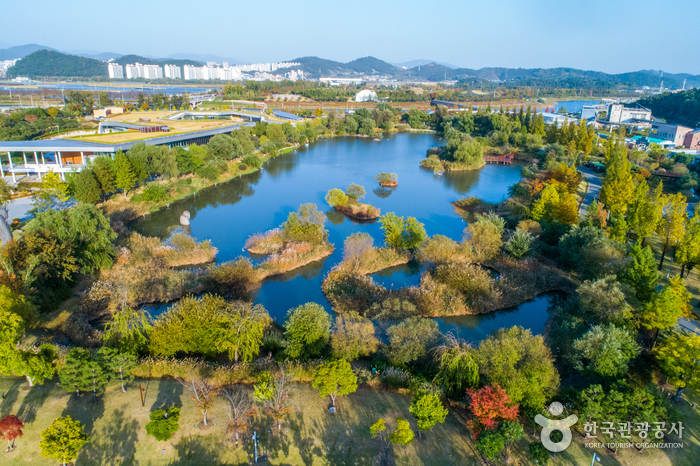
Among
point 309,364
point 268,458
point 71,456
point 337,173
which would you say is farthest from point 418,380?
point 337,173

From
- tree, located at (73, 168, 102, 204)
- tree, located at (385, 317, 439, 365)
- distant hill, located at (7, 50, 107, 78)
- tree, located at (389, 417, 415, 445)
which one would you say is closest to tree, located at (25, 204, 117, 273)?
tree, located at (73, 168, 102, 204)

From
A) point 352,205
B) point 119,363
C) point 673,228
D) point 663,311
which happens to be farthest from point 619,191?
point 119,363

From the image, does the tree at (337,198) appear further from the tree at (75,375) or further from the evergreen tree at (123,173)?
the tree at (75,375)

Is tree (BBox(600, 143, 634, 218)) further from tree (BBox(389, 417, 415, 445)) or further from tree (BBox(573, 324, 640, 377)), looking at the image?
tree (BBox(389, 417, 415, 445))

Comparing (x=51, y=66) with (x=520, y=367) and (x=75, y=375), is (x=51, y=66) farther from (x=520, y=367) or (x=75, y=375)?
(x=520, y=367)

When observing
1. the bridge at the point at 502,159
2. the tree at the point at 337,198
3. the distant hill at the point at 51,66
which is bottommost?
the tree at the point at 337,198

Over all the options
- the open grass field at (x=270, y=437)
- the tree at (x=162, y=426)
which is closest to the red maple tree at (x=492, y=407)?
the open grass field at (x=270, y=437)
